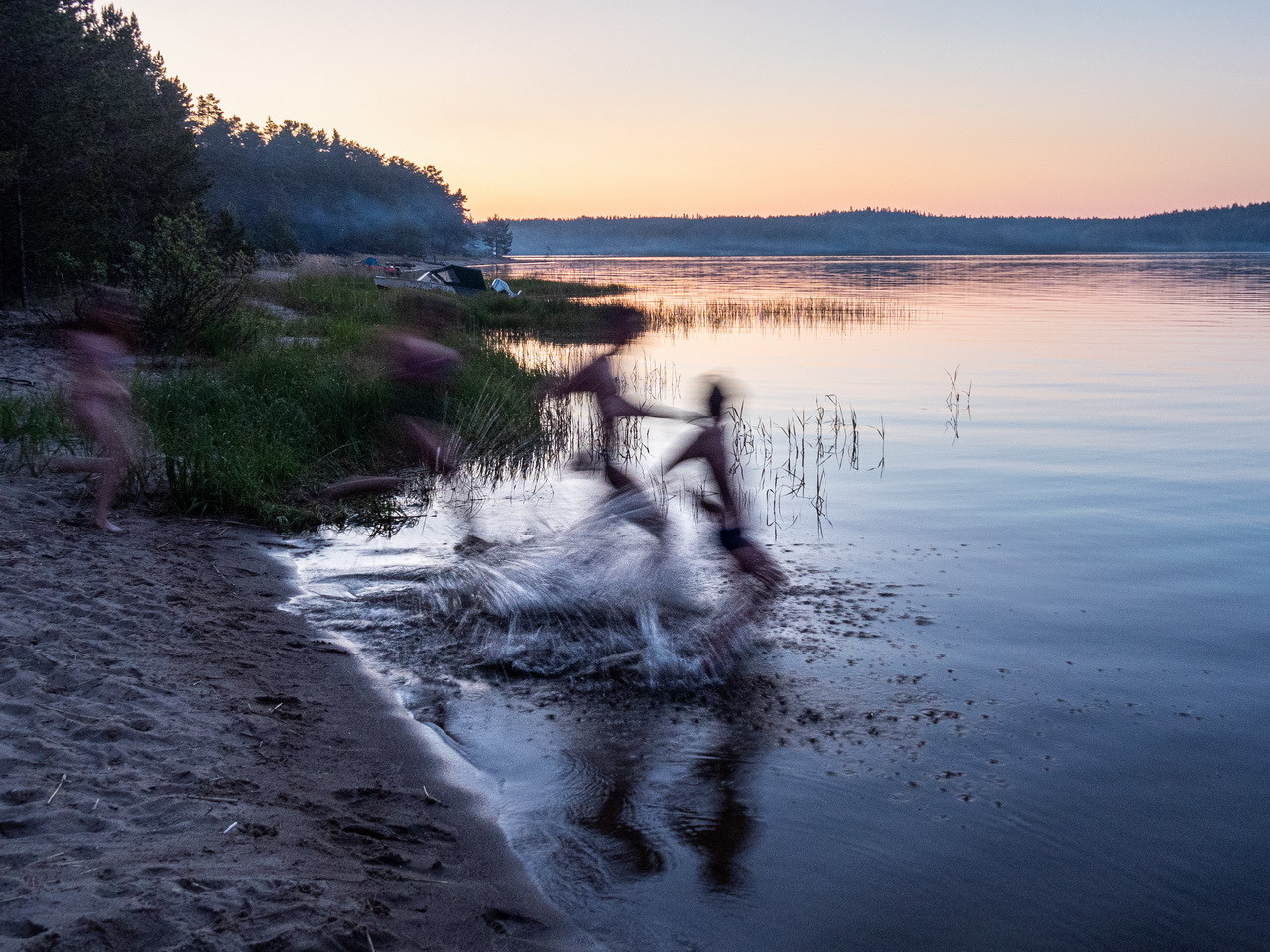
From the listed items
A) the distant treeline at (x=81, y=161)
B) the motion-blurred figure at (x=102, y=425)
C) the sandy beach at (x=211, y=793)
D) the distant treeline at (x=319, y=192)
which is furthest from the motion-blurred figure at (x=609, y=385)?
the distant treeline at (x=319, y=192)

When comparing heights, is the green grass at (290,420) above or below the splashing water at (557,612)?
above

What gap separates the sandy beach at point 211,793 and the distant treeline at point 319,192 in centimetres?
5696

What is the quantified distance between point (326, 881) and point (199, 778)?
0.88 metres

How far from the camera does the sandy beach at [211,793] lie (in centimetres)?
274

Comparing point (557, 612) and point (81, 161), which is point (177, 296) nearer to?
point (81, 161)

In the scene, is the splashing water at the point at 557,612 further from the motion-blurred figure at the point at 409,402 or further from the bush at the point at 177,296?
the bush at the point at 177,296

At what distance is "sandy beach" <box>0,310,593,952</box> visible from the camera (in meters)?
2.74

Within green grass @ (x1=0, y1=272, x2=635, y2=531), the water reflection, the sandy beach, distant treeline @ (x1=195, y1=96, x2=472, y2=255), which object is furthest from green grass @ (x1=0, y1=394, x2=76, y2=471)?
distant treeline @ (x1=195, y1=96, x2=472, y2=255)

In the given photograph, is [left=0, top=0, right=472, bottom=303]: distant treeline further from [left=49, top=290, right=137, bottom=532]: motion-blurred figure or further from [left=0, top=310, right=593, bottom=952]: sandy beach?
[left=0, top=310, right=593, bottom=952]: sandy beach

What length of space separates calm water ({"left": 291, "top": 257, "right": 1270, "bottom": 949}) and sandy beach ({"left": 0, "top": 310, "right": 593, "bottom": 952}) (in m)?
0.38

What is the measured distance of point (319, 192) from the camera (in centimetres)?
11219

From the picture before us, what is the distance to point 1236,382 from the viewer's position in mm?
18703

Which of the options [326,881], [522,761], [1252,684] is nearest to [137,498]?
[522,761]

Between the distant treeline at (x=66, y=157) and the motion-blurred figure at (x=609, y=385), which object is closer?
the motion-blurred figure at (x=609, y=385)
